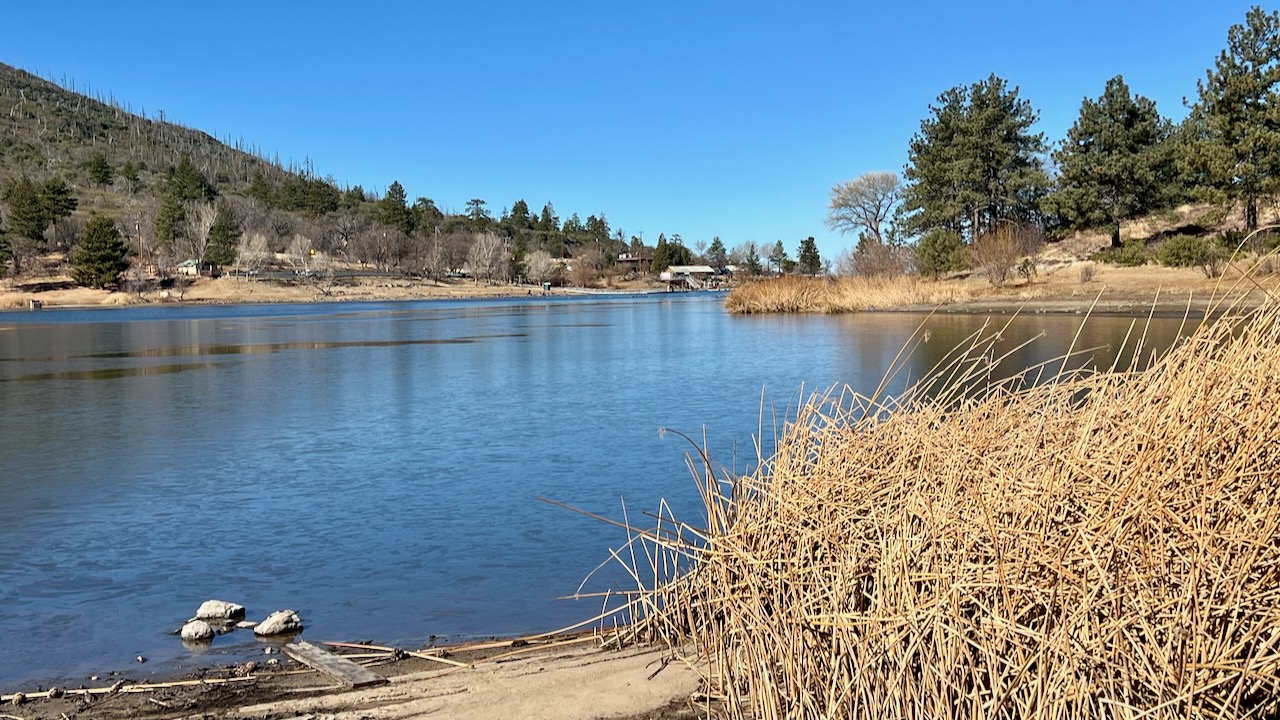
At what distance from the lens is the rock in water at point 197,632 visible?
5.86 meters

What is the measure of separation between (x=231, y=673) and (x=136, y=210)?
12888 centimetres

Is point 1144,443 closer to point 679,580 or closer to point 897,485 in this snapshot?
point 897,485

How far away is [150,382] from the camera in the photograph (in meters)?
20.5

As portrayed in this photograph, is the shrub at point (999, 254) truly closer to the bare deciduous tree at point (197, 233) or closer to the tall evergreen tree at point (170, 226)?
the bare deciduous tree at point (197, 233)

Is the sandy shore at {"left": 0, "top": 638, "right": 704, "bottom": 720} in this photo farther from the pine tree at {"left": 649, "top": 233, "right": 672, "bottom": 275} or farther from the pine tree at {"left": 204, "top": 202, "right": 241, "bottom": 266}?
the pine tree at {"left": 649, "top": 233, "right": 672, "bottom": 275}

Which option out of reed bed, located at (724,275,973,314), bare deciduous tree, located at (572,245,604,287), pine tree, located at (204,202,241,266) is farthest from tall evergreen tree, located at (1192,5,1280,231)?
bare deciduous tree, located at (572,245,604,287)

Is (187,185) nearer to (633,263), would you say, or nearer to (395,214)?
(395,214)

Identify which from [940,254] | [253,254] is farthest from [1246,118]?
[253,254]

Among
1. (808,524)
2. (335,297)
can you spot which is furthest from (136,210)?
(808,524)

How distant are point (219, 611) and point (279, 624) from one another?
1.62 feet

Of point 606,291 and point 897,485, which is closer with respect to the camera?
point 897,485

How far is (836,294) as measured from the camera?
4647 centimetres

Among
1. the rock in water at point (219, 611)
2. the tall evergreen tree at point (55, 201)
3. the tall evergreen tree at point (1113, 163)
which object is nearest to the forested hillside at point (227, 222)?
the tall evergreen tree at point (55, 201)

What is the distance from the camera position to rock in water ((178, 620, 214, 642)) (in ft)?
19.2
